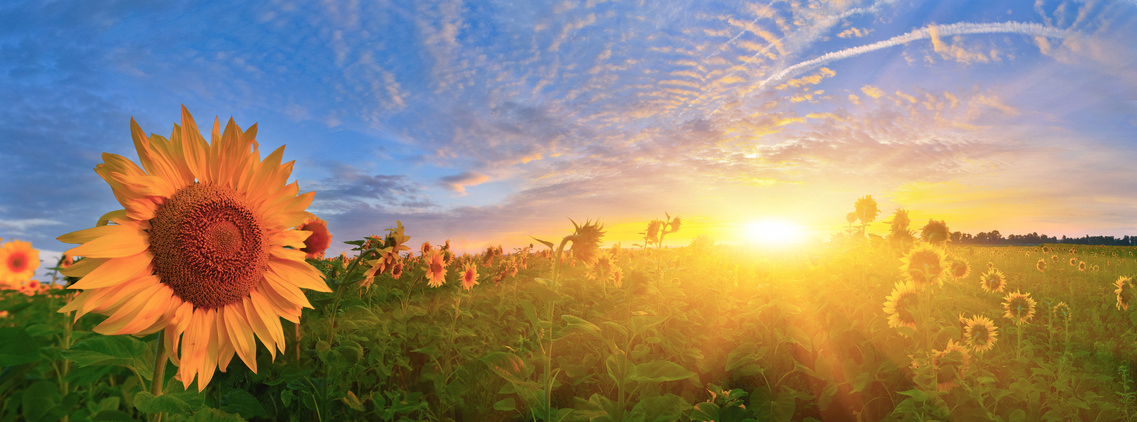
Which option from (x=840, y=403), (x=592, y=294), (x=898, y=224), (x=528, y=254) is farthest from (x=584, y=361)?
(x=528, y=254)

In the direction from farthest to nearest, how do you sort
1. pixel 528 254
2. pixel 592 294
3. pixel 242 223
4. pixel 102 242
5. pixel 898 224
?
pixel 528 254
pixel 592 294
pixel 898 224
pixel 242 223
pixel 102 242

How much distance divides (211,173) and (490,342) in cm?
309

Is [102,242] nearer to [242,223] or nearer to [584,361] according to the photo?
[242,223]

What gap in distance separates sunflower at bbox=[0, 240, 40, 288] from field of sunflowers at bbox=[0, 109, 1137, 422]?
21mm

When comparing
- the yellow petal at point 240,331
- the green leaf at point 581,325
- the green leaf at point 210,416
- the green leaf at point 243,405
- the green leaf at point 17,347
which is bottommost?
the green leaf at point 243,405

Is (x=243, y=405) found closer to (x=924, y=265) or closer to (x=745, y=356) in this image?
(x=745, y=356)

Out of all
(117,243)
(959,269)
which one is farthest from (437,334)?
(959,269)

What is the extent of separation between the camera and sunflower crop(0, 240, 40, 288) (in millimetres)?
3889

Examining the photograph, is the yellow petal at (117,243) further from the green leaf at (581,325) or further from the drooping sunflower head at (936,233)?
the drooping sunflower head at (936,233)

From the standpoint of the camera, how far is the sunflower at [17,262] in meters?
3.89

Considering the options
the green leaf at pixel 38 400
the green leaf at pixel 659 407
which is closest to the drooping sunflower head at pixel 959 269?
the green leaf at pixel 659 407

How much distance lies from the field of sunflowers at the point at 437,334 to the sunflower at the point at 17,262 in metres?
0.02

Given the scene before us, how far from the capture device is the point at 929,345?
3449 millimetres

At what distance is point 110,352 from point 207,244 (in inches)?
21.7
